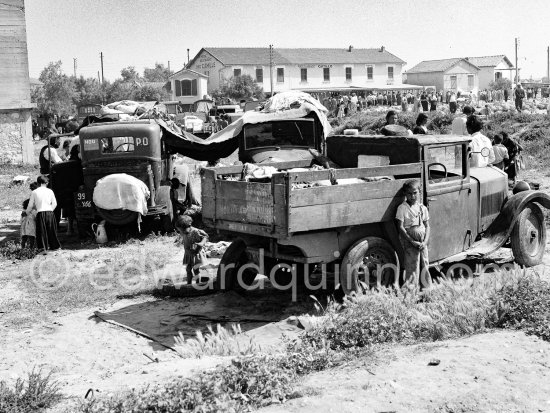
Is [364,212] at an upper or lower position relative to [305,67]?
lower

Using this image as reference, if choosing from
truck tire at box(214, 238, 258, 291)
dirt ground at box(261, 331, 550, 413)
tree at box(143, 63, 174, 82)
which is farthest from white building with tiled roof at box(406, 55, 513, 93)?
dirt ground at box(261, 331, 550, 413)

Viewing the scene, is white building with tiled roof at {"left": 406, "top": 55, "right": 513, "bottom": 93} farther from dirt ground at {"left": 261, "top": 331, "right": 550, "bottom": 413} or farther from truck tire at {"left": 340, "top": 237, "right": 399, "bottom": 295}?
dirt ground at {"left": 261, "top": 331, "right": 550, "bottom": 413}

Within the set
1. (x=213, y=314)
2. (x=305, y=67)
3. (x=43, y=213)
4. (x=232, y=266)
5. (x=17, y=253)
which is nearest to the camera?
(x=213, y=314)

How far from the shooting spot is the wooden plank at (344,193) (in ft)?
25.2

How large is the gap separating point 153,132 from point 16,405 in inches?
355

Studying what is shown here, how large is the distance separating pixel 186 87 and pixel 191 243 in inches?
2265

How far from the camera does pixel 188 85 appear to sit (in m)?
65.6

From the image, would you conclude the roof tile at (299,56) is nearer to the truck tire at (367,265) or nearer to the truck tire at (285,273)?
the truck tire at (285,273)

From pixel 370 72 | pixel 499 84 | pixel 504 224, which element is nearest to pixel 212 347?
pixel 504 224

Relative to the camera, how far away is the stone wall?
2875 cm

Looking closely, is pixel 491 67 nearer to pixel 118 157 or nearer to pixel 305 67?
pixel 305 67

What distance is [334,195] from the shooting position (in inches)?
310

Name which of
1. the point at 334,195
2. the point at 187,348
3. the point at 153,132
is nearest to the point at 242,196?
Result: the point at 334,195

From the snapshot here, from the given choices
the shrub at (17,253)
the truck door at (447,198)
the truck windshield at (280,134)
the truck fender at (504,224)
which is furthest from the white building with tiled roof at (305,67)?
the truck door at (447,198)
